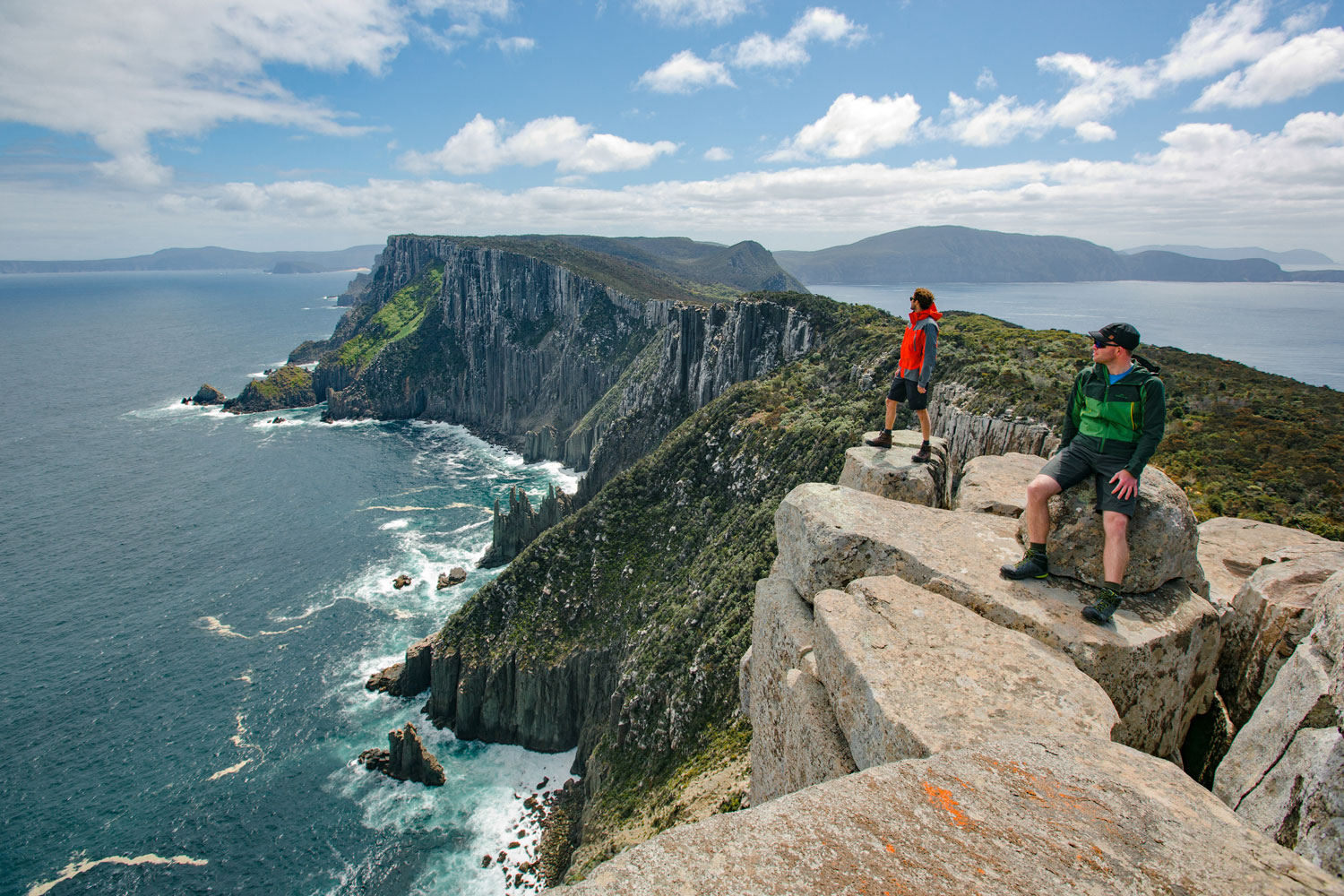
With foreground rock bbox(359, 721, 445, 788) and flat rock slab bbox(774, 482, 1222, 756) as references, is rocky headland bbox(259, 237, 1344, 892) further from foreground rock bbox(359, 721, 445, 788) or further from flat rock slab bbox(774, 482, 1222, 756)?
foreground rock bbox(359, 721, 445, 788)

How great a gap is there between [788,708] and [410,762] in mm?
44051

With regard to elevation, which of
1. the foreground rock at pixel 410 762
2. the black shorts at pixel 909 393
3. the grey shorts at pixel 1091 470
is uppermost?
the black shorts at pixel 909 393

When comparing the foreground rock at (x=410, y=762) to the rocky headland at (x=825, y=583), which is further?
the foreground rock at (x=410, y=762)

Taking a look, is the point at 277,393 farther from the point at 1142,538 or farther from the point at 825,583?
the point at 1142,538

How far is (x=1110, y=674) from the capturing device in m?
8.55

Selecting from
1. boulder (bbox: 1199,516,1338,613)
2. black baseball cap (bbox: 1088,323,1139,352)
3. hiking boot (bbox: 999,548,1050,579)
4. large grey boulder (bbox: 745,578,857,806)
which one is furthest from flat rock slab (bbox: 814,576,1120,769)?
boulder (bbox: 1199,516,1338,613)

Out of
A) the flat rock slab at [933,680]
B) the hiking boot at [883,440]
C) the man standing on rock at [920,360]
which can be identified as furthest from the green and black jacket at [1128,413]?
the hiking boot at [883,440]

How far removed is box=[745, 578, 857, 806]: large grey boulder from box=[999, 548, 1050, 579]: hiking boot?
361cm

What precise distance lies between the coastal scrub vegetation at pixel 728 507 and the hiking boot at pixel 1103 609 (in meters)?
17.9

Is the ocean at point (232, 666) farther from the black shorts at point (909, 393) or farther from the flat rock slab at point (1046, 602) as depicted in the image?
the black shorts at point (909, 393)

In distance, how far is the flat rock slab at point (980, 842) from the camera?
4.93m

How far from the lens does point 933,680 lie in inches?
316

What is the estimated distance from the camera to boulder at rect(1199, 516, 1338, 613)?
39.0 feet

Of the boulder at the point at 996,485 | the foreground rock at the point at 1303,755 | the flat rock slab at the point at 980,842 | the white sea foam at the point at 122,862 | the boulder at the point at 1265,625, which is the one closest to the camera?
the flat rock slab at the point at 980,842
